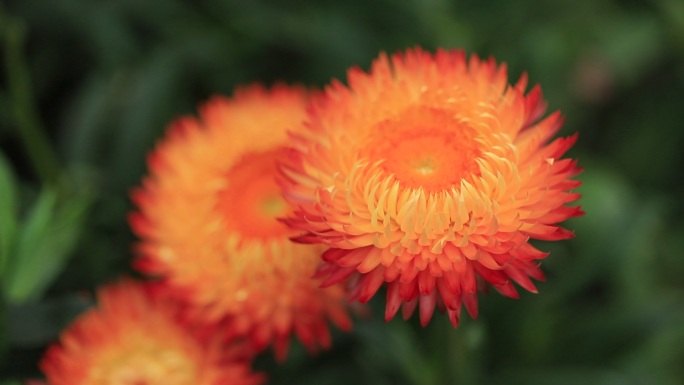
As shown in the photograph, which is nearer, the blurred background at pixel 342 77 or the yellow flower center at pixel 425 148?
the yellow flower center at pixel 425 148

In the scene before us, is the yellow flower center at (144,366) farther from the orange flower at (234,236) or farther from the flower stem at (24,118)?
the flower stem at (24,118)

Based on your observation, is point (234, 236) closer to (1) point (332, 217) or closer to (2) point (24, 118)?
(1) point (332, 217)

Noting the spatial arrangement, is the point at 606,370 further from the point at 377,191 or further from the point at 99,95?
the point at 99,95

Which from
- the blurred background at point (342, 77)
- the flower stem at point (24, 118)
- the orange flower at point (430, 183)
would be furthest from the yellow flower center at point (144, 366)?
the flower stem at point (24, 118)

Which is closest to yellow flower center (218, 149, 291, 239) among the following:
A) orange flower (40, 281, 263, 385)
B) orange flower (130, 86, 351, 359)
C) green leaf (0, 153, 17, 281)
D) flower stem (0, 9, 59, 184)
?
orange flower (130, 86, 351, 359)

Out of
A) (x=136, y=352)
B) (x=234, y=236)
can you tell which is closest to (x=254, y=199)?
(x=234, y=236)
